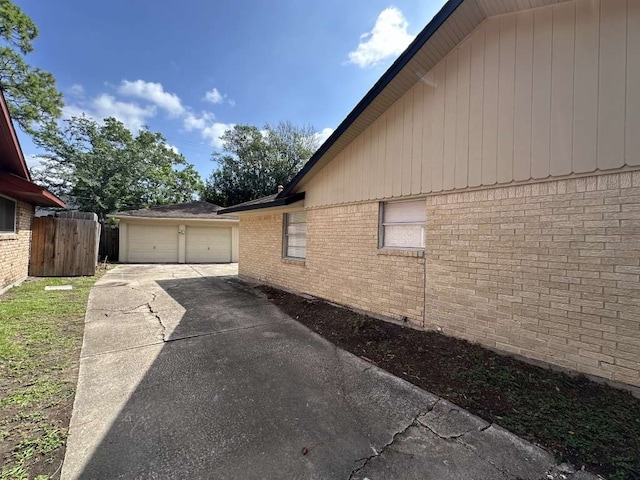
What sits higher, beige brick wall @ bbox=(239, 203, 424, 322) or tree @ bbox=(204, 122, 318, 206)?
tree @ bbox=(204, 122, 318, 206)

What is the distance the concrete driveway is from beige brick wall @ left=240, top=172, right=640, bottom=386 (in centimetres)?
166

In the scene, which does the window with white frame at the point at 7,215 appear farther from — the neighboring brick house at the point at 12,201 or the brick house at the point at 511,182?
the brick house at the point at 511,182

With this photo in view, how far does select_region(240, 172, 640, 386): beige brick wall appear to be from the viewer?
3156 mm

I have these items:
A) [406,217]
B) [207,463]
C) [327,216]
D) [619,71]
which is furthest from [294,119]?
[207,463]

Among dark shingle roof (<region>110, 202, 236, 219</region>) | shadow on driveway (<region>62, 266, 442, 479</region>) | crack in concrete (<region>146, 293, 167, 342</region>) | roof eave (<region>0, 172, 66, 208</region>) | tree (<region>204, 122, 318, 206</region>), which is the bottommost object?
shadow on driveway (<region>62, 266, 442, 479</region>)

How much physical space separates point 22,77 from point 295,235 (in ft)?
69.8

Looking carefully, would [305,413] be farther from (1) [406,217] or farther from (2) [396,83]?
(2) [396,83]

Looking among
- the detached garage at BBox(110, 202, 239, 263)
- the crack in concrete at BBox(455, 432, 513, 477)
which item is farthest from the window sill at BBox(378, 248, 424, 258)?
the detached garage at BBox(110, 202, 239, 263)

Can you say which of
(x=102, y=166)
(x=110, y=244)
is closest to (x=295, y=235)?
(x=110, y=244)

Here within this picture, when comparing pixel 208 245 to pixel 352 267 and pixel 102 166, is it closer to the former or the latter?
pixel 102 166

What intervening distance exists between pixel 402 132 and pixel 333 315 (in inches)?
156

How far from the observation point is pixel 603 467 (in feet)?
7.07

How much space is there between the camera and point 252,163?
2861cm

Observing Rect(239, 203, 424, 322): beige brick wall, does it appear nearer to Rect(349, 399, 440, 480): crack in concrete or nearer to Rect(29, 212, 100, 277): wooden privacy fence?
Rect(349, 399, 440, 480): crack in concrete
